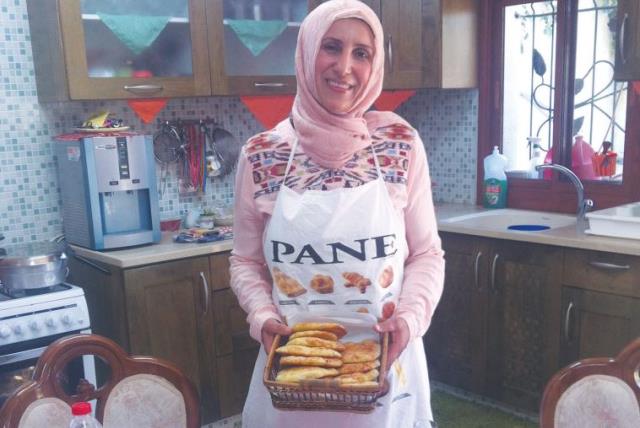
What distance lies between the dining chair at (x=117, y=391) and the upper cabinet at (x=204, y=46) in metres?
1.32

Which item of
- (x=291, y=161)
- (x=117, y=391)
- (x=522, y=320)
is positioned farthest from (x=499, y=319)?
(x=117, y=391)

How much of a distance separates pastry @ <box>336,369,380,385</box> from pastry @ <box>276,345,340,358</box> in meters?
0.05

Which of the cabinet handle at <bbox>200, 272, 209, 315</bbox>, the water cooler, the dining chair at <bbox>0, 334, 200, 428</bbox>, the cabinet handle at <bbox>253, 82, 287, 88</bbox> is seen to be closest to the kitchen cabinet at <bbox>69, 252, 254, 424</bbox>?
the cabinet handle at <bbox>200, 272, 209, 315</bbox>

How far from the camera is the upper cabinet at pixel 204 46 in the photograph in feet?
7.63

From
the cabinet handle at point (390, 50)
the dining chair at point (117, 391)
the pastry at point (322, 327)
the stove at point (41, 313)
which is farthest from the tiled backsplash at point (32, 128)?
the pastry at point (322, 327)

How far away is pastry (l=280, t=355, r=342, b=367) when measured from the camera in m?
1.13

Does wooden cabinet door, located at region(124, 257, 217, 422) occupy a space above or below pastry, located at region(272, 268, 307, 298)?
below

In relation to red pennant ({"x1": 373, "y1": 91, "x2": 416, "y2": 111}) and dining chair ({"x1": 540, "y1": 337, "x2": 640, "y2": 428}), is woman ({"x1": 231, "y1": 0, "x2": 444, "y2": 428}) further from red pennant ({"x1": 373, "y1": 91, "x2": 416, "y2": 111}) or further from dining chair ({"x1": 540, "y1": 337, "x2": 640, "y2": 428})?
red pennant ({"x1": 373, "y1": 91, "x2": 416, "y2": 111})

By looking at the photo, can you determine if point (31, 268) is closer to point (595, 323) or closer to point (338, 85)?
point (338, 85)

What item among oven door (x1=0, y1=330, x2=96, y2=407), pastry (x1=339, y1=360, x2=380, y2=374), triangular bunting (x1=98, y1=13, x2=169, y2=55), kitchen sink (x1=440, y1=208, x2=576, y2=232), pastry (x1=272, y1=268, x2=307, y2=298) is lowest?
oven door (x1=0, y1=330, x2=96, y2=407)

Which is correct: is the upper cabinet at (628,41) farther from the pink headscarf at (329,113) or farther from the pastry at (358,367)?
the pastry at (358,367)

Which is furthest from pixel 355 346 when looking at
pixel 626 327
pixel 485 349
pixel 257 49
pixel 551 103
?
pixel 551 103

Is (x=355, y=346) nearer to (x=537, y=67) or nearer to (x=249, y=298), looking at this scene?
(x=249, y=298)

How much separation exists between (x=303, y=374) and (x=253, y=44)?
1.89 metres
